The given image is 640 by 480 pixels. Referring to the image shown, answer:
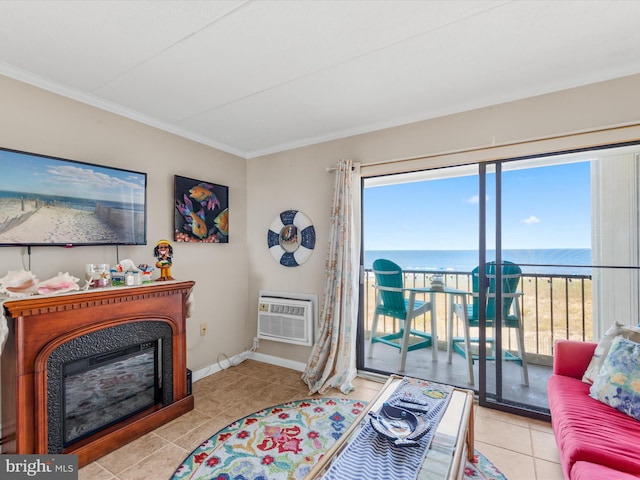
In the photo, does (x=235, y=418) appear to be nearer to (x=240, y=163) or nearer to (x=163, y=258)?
(x=163, y=258)

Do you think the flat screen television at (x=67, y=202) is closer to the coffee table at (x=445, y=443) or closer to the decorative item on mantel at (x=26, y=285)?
the decorative item on mantel at (x=26, y=285)

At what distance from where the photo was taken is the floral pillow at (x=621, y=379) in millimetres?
1611

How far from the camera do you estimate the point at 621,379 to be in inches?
66.0

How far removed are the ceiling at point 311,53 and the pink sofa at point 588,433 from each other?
186cm

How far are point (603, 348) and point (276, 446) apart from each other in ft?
6.96

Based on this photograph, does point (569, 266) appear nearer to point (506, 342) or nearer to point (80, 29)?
point (506, 342)

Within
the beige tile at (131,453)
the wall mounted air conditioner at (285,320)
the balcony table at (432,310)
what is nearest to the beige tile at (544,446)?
the balcony table at (432,310)

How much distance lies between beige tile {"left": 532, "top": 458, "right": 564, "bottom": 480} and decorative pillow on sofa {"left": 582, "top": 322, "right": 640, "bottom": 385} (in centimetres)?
53

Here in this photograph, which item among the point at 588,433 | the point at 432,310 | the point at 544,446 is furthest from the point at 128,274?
the point at 544,446

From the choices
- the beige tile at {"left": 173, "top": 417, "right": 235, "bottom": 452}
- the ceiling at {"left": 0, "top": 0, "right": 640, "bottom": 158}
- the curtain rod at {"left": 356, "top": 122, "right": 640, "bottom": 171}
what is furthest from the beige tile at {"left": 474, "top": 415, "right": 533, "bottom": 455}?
the ceiling at {"left": 0, "top": 0, "right": 640, "bottom": 158}

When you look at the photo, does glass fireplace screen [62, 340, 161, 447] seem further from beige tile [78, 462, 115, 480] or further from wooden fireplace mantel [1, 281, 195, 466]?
beige tile [78, 462, 115, 480]

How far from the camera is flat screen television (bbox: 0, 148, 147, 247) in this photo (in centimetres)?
194

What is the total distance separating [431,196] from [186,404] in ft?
9.81

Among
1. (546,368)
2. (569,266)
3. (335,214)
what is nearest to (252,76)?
(335,214)
